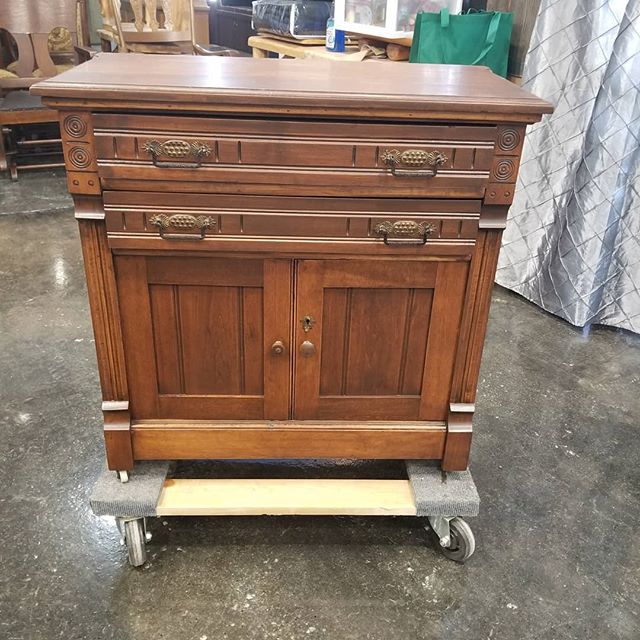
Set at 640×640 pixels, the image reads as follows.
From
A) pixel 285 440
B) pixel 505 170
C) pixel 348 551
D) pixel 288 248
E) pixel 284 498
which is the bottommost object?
pixel 348 551

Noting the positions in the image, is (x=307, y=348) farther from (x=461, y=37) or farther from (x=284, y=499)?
(x=461, y=37)

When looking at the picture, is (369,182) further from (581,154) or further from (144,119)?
(581,154)

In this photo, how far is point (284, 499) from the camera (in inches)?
60.9

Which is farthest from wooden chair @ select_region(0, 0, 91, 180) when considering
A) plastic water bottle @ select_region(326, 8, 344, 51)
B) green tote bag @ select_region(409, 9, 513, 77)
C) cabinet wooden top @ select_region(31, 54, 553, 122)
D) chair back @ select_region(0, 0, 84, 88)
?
cabinet wooden top @ select_region(31, 54, 553, 122)

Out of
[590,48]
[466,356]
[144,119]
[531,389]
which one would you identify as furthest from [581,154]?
[144,119]

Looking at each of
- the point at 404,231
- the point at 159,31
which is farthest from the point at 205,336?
the point at 159,31

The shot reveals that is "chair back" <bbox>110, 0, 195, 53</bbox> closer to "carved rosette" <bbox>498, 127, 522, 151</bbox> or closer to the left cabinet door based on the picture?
the left cabinet door

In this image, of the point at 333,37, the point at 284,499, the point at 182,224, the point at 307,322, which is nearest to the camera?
the point at 182,224

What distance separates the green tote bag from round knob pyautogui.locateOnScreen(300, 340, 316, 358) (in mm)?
1553

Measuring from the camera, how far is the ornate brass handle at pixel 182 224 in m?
1.31

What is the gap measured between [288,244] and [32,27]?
12.5 ft

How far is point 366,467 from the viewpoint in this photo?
6.30 feet

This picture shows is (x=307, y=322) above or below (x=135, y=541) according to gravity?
above

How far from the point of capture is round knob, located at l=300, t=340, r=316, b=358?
1.46 meters
